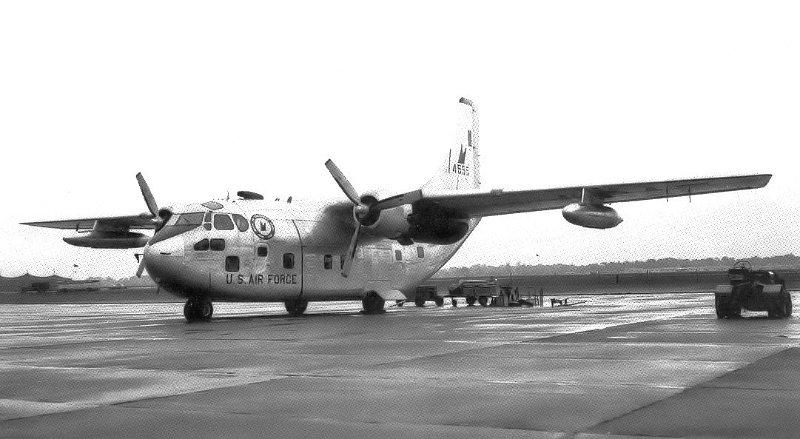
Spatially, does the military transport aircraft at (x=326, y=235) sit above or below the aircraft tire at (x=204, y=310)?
above

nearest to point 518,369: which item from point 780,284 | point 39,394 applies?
point 39,394

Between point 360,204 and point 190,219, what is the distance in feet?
20.6

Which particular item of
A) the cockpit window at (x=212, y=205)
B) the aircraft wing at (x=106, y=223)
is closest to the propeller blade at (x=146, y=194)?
the aircraft wing at (x=106, y=223)

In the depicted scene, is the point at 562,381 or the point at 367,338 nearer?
the point at 562,381

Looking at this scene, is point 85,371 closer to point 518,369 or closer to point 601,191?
point 518,369

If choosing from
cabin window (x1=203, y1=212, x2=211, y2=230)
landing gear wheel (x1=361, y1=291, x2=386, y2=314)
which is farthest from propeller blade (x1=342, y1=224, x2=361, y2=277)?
cabin window (x1=203, y1=212, x2=211, y2=230)

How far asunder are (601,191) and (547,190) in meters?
1.83

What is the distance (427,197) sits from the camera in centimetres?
2995

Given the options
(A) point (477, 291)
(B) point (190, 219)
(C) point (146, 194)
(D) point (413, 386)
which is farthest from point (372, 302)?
(D) point (413, 386)

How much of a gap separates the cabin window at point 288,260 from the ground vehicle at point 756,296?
1370 cm

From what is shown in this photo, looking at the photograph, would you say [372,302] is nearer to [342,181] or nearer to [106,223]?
[342,181]

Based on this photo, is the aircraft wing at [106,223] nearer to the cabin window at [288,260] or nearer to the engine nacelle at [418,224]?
the cabin window at [288,260]

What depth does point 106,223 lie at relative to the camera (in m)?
35.8

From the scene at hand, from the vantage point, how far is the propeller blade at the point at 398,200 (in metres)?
30.0
